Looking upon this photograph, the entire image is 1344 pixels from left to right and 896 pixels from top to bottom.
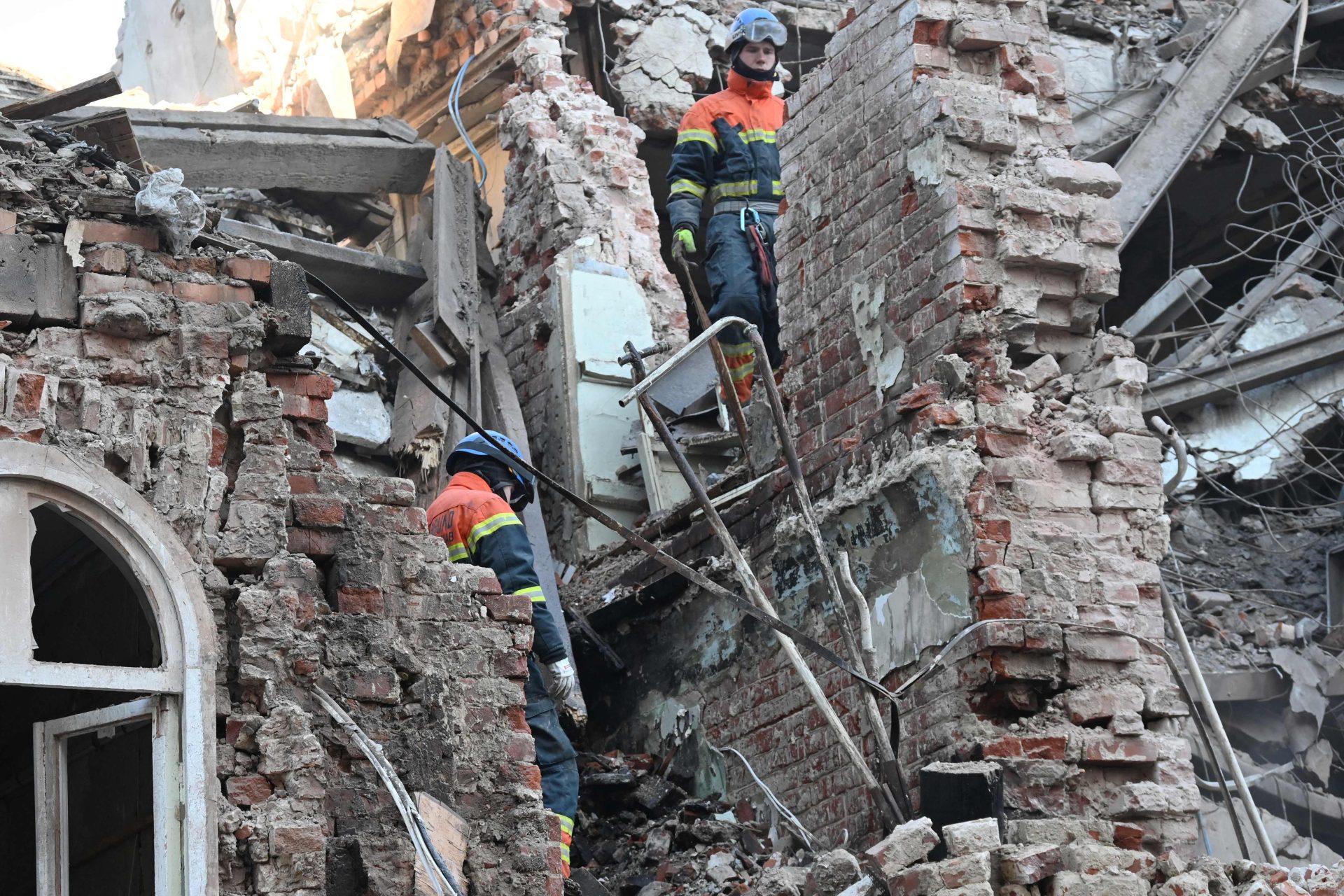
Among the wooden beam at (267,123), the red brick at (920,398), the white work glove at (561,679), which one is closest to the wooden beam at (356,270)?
the wooden beam at (267,123)

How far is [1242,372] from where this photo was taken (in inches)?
414

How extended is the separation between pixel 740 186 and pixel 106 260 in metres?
4.47

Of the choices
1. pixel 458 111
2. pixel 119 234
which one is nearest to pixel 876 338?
pixel 119 234

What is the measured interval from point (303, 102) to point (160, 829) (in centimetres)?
857

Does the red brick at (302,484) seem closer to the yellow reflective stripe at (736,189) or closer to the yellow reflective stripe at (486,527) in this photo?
the yellow reflective stripe at (486,527)

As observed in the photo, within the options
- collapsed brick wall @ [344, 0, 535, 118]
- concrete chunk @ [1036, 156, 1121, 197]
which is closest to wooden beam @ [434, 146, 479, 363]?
collapsed brick wall @ [344, 0, 535, 118]

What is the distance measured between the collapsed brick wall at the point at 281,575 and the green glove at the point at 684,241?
3724mm

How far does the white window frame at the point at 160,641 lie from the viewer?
419cm

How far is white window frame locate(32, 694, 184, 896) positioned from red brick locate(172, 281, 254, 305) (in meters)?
1.12

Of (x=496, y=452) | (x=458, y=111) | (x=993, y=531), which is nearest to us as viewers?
(x=993, y=531)

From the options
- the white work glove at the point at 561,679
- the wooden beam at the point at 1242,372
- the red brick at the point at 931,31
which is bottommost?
the white work glove at the point at 561,679

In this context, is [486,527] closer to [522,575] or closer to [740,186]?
[522,575]

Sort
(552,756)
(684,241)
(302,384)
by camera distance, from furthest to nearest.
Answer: (684,241) < (552,756) < (302,384)

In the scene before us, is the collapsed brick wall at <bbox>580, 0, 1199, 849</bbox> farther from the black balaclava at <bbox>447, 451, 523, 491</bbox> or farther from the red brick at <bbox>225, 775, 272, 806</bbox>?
the red brick at <bbox>225, 775, 272, 806</bbox>
